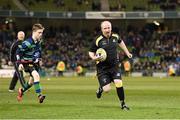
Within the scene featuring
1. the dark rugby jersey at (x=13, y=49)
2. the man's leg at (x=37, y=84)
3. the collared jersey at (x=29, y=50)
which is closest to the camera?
the man's leg at (x=37, y=84)

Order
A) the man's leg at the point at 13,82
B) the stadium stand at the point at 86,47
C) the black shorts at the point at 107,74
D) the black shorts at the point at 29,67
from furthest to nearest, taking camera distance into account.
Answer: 1. the stadium stand at the point at 86,47
2. the man's leg at the point at 13,82
3. the black shorts at the point at 29,67
4. the black shorts at the point at 107,74

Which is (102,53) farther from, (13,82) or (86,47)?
(86,47)

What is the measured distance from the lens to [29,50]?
17.4 meters

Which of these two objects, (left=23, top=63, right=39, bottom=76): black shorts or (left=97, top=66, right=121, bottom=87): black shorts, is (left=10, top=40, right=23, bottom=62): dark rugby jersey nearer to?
(left=23, top=63, right=39, bottom=76): black shorts

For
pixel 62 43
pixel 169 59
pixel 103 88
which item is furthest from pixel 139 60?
pixel 103 88

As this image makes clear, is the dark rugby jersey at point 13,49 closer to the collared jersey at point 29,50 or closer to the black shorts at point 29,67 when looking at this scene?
the collared jersey at point 29,50

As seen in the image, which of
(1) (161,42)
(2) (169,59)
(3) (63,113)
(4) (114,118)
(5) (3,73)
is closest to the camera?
(4) (114,118)

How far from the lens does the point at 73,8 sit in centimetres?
6656

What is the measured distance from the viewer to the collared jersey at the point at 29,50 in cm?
1725

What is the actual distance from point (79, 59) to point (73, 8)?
789 centimetres

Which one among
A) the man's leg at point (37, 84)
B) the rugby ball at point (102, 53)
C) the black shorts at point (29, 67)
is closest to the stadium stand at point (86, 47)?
the black shorts at point (29, 67)

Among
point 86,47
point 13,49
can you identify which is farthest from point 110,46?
point 86,47

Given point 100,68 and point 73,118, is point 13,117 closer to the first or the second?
point 73,118

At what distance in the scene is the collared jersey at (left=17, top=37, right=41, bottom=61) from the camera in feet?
56.6
